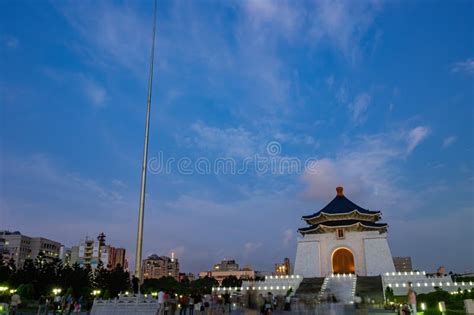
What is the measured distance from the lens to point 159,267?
152250 mm

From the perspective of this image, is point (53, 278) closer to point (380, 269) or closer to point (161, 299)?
point (161, 299)

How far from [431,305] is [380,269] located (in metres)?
19.5

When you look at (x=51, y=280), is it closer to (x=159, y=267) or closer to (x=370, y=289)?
(x=370, y=289)

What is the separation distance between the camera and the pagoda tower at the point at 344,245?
3738 cm

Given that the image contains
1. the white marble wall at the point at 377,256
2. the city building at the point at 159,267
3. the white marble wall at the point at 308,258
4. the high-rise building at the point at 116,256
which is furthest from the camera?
the city building at the point at 159,267

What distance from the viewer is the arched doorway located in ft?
127

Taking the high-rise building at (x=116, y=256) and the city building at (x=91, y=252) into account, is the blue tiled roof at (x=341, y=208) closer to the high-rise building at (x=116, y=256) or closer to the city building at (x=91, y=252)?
the city building at (x=91, y=252)

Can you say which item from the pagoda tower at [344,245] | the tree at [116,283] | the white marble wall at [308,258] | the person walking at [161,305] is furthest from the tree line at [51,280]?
the person walking at [161,305]

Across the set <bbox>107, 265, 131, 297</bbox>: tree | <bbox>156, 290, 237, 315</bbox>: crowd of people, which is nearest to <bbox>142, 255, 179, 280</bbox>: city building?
<bbox>107, 265, 131, 297</bbox>: tree

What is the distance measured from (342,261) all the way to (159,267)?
124m

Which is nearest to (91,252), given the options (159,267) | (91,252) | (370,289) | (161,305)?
(91,252)

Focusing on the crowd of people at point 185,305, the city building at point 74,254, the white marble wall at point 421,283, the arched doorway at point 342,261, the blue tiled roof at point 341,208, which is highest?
the blue tiled roof at point 341,208

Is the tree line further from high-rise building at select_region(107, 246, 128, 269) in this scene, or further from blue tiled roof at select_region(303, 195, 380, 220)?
high-rise building at select_region(107, 246, 128, 269)

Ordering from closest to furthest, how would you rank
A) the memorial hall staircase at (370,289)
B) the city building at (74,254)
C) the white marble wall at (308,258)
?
the memorial hall staircase at (370,289)
the white marble wall at (308,258)
the city building at (74,254)
